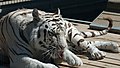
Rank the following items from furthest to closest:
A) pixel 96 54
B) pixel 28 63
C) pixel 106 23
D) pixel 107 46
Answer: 1. pixel 106 23
2. pixel 107 46
3. pixel 96 54
4. pixel 28 63

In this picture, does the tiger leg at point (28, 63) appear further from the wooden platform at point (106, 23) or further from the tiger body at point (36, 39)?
the wooden platform at point (106, 23)

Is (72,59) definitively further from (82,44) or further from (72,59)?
(82,44)

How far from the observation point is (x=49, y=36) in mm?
3303

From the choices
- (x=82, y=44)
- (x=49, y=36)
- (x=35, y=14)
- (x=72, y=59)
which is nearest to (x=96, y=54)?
(x=82, y=44)

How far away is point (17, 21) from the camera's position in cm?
366

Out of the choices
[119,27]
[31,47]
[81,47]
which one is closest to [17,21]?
[31,47]

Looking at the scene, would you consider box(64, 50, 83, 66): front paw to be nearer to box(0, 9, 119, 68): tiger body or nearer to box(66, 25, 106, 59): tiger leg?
box(0, 9, 119, 68): tiger body

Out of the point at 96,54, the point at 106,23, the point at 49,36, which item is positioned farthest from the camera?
the point at 106,23

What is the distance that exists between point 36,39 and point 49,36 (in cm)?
14

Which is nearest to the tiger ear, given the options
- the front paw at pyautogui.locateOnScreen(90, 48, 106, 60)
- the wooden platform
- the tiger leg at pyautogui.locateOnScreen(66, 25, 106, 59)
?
the tiger leg at pyautogui.locateOnScreen(66, 25, 106, 59)

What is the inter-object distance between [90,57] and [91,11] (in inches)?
201

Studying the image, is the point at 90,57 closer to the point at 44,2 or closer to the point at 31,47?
the point at 31,47

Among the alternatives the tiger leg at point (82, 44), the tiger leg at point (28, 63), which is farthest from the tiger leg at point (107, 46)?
the tiger leg at point (28, 63)

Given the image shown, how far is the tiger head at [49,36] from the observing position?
3.26 meters
